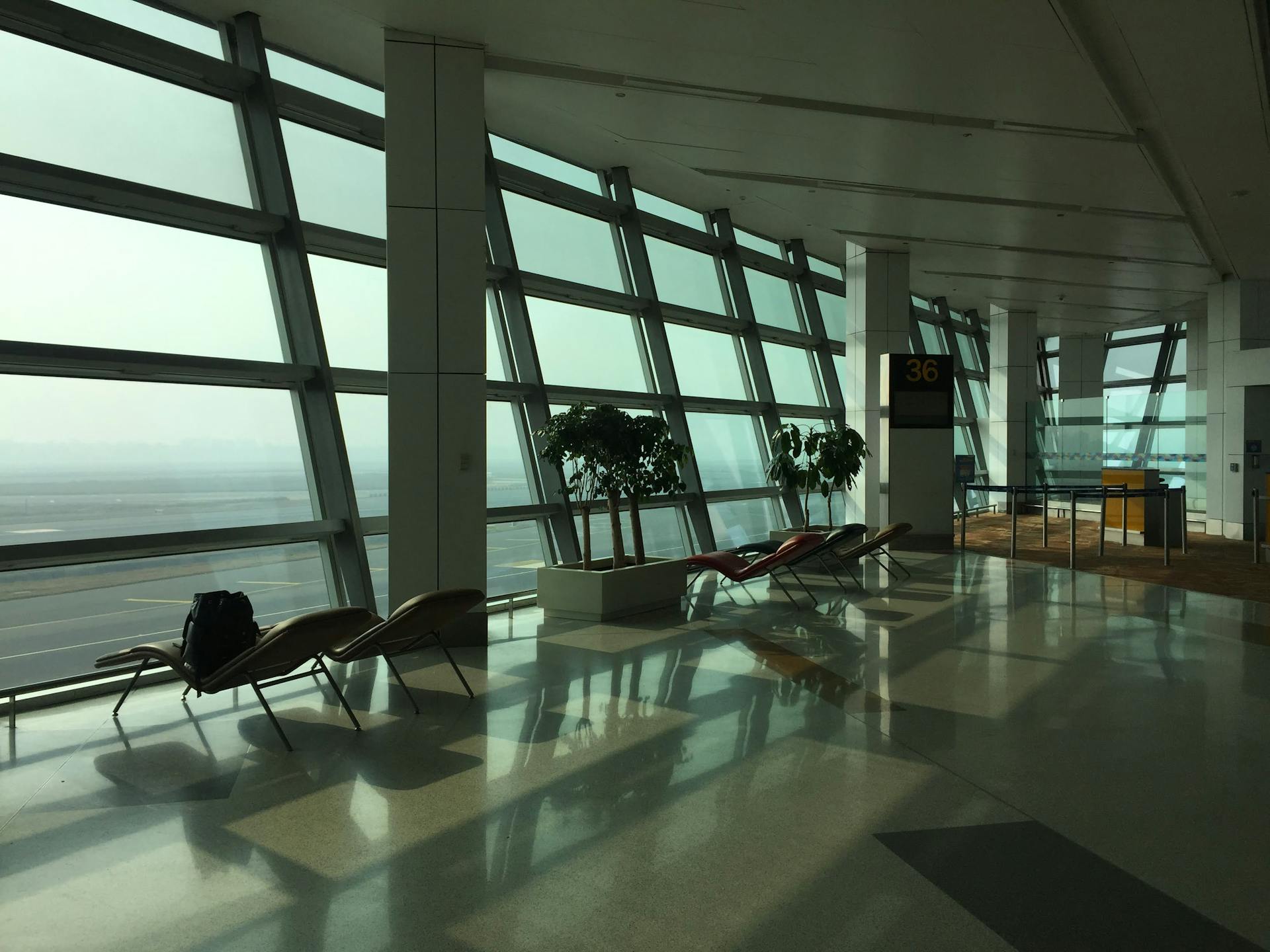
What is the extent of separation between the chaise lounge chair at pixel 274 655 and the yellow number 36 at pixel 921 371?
1063cm

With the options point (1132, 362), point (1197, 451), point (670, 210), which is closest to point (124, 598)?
point (670, 210)

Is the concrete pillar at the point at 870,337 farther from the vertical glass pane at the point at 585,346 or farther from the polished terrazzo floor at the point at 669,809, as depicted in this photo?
the polished terrazzo floor at the point at 669,809

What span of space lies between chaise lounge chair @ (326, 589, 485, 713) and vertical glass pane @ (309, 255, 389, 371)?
10.9ft

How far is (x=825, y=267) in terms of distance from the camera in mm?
17516

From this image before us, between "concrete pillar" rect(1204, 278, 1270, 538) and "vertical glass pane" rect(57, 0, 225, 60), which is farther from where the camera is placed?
"concrete pillar" rect(1204, 278, 1270, 538)

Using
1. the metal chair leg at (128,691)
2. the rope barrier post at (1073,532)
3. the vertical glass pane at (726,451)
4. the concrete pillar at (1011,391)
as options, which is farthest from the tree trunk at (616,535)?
the concrete pillar at (1011,391)

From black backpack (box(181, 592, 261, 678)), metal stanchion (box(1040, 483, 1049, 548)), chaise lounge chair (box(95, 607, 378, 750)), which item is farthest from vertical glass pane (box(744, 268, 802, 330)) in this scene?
black backpack (box(181, 592, 261, 678))

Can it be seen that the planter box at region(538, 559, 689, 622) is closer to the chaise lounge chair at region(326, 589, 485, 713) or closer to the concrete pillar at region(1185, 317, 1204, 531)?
the chaise lounge chair at region(326, 589, 485, 713)

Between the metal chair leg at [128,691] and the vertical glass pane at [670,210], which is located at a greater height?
the vertical glass pane at [670,210]

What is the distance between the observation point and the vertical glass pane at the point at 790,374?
50.0 feet

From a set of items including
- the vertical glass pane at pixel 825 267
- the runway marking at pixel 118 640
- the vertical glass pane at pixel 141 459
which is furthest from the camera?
the vertical glass pane at pixel 825 267

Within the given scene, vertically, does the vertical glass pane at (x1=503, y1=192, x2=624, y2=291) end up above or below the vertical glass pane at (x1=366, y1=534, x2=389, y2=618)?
above

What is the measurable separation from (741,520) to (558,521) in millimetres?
4496

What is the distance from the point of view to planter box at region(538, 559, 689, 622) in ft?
28.3
